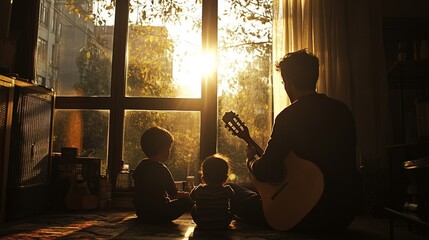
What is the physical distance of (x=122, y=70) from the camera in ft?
11.0

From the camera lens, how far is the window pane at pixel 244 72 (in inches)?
129

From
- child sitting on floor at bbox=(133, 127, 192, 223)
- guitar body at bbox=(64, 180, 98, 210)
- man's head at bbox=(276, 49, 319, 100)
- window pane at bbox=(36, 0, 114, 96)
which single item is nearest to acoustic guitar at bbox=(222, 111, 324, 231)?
man's head at bbox=(276, 49, 319, 100)

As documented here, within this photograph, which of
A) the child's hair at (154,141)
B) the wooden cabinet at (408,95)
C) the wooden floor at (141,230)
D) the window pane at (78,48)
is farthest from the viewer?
the window pane at (78,48)

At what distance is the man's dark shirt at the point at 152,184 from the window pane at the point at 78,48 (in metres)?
1.33

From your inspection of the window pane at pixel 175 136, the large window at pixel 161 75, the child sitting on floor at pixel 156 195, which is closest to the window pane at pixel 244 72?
the large window at pixel 161 75

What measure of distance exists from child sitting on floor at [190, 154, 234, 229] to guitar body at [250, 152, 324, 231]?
0.25 m

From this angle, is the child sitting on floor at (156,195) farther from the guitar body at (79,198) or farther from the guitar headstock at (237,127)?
the guitar body at (79,198)

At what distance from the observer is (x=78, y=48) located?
11.3ft

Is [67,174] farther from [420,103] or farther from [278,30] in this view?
[420,103]

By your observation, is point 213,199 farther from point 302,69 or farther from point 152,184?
point 302,69

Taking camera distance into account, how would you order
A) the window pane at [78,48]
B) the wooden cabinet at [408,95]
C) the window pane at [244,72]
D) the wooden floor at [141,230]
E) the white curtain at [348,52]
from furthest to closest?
1. the window pane at [78,48]
2. the window pane at [244,72]
3. the white curtain at [348,52]
4. the wooden cabinet at [408,95]
5. the wooden floor at [141,230]

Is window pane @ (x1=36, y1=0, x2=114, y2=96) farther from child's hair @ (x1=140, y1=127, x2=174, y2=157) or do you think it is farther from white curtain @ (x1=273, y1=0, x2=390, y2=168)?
white curtain @ (x1=273, y1=0, x2=390, y2=168)

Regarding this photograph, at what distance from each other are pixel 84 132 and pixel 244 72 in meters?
1.45

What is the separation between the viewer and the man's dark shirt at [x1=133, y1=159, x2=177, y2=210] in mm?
2266
